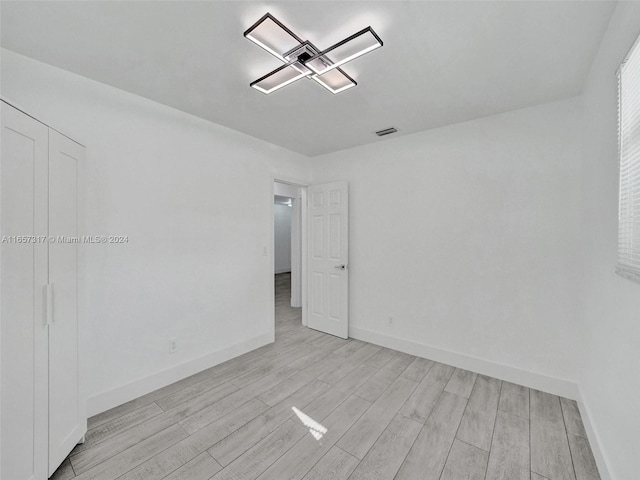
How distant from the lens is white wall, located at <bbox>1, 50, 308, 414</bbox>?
214cm

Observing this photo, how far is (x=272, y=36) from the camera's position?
1.63 m

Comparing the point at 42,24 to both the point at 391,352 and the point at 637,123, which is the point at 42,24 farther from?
Result: the point at 391,352

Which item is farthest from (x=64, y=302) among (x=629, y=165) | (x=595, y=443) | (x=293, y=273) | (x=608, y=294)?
(x=293, y=273)

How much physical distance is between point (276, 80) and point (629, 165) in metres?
2.24

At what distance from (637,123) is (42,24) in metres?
3.24

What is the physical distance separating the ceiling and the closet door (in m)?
0.69

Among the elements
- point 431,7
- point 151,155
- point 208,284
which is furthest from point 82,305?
point 431,7

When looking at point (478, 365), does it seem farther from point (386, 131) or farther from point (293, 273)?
point (293, 273)

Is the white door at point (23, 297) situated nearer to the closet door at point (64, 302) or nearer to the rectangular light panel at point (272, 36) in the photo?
the closet door at point (64, 302)

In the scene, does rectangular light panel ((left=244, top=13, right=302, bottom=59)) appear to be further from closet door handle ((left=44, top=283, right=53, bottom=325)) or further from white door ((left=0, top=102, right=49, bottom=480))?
closet door handle ((left=44, top=283, right=53, bottom=325))

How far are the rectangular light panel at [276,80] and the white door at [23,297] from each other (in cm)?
140

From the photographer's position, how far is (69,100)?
206 cm

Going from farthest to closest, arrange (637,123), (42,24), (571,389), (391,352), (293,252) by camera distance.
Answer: (293,252) < (391,352) < (571,389) < (42,24) < (637,123)

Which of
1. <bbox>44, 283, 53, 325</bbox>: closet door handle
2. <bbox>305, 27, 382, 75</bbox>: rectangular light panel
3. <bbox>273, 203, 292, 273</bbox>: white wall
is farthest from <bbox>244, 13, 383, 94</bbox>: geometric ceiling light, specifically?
<bbox>273, 203, 292, 273</bbox>: white wall
